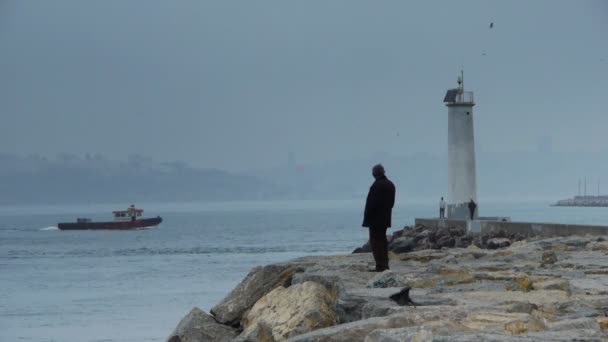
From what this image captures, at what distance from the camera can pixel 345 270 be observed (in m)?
10.1

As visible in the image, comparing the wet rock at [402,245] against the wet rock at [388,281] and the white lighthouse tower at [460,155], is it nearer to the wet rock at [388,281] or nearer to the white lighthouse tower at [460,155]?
the white lighthouse tower at [460,155]

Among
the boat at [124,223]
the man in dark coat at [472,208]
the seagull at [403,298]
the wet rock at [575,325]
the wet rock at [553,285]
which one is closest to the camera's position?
the wet rock at [575,325]

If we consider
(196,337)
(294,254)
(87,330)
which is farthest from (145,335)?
(294,254)

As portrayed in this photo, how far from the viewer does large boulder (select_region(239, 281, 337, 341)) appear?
25.8 ft

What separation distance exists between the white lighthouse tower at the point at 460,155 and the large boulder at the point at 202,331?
2266 cm

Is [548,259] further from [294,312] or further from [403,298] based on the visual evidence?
[403,298]

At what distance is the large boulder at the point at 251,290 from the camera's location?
33.0 ft

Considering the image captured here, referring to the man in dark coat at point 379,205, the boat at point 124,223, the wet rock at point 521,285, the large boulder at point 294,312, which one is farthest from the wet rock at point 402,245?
the boat at point 124,223

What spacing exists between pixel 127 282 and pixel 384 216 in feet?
74.0

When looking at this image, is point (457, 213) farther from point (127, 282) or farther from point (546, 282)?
point (546, 282)

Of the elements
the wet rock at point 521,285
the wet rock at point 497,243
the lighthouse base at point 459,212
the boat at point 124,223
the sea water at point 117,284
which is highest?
the boat at point 124,223

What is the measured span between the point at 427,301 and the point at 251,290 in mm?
3206

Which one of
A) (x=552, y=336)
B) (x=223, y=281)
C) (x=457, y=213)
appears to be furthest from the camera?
(x=457, y=213)

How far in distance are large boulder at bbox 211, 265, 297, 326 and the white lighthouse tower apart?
2209cm
